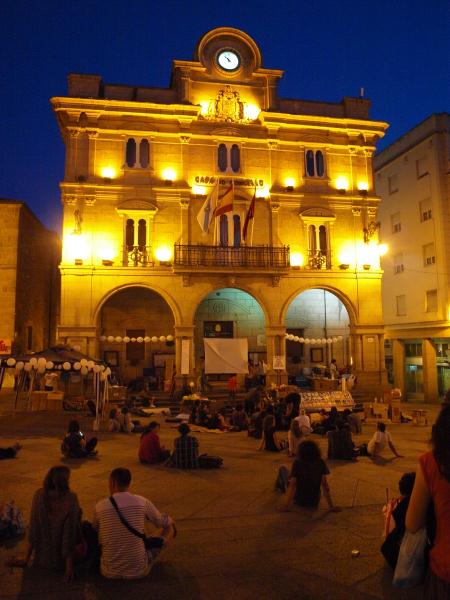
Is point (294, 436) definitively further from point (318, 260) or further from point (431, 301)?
point (431, 301)

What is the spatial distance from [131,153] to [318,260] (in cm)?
1129

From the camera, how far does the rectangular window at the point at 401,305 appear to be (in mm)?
32656

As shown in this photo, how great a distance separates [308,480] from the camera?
790cm

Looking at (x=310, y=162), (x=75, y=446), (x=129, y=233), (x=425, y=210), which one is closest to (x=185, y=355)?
(x=129, y=233)

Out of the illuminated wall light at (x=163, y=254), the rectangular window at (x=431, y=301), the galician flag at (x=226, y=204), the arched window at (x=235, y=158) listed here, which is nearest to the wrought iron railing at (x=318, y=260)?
the arched window at (x=235, y=158)

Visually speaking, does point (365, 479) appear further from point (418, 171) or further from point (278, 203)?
point (418, 171)

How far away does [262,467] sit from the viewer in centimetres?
1127

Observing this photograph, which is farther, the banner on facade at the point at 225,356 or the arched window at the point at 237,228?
the arched window at the point at 237,228

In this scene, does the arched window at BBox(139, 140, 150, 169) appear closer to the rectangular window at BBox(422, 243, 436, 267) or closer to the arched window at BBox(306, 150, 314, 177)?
the arched window at BBox(306, 150, 314, 177)

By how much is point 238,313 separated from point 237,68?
1357 centimetres

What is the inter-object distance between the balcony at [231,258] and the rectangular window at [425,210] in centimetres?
1159

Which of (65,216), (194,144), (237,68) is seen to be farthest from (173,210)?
(237,68)

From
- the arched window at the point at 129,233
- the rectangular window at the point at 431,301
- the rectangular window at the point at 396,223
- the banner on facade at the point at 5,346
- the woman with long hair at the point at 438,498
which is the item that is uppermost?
the rectangular window at the point at 396,223

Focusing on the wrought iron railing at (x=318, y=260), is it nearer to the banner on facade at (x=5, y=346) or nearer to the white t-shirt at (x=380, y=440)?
the white t-shirt at (x=380, y=440)
